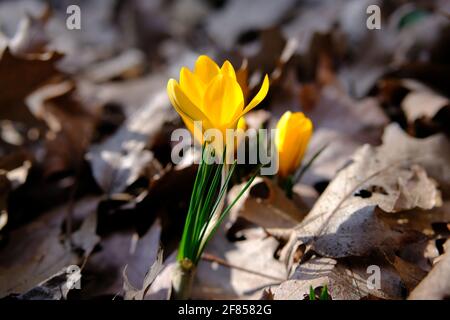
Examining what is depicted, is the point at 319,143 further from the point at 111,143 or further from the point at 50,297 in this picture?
the point at 50,297

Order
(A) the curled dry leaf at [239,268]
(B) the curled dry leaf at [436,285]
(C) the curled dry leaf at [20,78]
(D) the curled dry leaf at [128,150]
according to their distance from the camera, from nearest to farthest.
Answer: (B) the curled dry leaf at [436,285]
(A) the curled dry leaf at [239,268]
(D) the curled dry leaf at [128,150]
(C) the curled dry leaf at [20,78]

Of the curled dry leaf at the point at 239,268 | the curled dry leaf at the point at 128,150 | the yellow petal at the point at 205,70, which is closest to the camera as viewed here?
the yellow petal at the point at 205,70

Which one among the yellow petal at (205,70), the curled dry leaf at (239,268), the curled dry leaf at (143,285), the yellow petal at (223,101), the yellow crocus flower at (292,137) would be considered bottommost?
the curled dry leaf at (239,268)

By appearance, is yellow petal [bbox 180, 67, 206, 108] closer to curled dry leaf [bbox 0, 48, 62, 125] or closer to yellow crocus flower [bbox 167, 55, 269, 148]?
yellow crocus flower [bbox 167, 55, 269, 148]

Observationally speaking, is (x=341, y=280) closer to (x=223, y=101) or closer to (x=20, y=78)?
(x=223, y=101)

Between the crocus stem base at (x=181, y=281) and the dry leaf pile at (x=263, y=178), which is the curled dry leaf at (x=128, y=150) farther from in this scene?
the crocus stem base at (x=181, y=281)

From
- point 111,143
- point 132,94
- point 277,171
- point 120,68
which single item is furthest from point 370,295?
point 120,68

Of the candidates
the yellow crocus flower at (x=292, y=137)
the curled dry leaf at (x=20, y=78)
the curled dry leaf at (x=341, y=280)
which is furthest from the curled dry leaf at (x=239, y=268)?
the curled dry leaf at (x=20, y=78)

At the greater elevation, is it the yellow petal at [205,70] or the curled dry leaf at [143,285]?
the yellow petal at [205,70]
